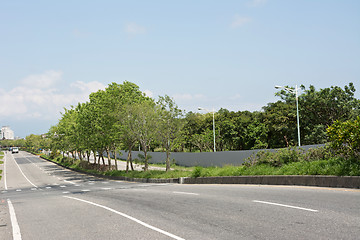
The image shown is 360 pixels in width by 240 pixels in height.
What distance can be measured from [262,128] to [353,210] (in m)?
52.5

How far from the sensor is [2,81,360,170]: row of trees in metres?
35.2

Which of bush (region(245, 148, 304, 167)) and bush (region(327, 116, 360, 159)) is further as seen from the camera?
bush (region(245, 148, 304, 167))

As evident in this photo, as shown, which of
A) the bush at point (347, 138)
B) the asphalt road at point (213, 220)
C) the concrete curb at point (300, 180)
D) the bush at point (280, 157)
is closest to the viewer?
the asphalt road at point (213, 220)

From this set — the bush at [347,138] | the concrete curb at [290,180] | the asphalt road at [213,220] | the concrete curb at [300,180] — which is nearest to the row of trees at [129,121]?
the concrete curb at [290,180]

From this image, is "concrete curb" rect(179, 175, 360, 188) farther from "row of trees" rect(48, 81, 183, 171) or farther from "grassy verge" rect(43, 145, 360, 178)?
"row of trees" rect(48, 81, 183, 171)

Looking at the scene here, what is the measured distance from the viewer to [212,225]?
7.80 meters

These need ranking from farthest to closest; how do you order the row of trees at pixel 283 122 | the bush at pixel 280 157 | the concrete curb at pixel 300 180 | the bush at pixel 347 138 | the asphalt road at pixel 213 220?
the row of trees at pixel 283 122, the bush at pixel 280 157, the bush at pixel 347 138, the concrete curb at pixel 300 180, the asphalt road at pixel 213 220

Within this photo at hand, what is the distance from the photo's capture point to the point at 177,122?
34375mm

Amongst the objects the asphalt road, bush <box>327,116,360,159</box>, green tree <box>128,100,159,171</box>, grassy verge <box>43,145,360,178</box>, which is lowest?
the asphalt road

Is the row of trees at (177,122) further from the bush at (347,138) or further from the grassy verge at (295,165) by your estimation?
the bush at (347,138)

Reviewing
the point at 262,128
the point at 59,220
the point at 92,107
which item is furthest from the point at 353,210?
the point at 262,128

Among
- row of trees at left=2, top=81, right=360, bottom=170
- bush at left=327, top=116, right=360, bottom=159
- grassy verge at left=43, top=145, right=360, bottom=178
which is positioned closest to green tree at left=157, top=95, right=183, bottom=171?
row of trees at left=2, top=81, right=360, bottom=170

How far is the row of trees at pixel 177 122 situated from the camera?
35.2 m

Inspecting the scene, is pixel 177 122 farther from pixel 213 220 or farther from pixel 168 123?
pixel 213 220
